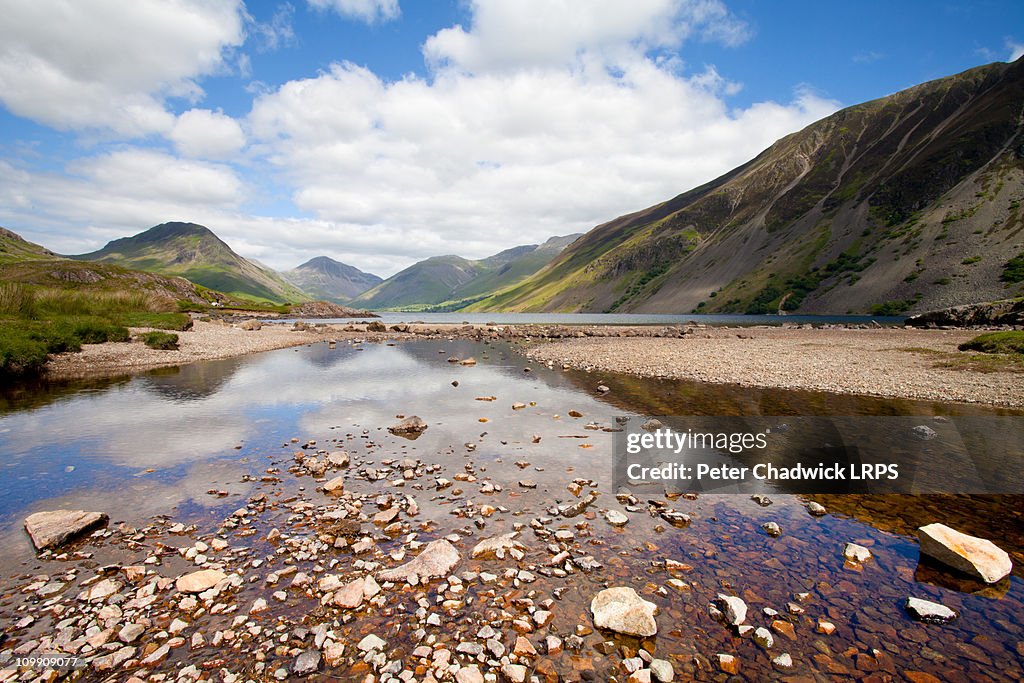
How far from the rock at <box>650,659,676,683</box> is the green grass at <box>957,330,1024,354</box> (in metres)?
44.0

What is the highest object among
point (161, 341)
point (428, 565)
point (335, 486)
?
point (161, 341)

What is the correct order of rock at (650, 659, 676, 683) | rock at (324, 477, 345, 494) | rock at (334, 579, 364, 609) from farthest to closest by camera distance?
rock at (324, 477, 345, 494)
rock at (334, 579, 364, 609)
rock at (650, 659, 676, 683)

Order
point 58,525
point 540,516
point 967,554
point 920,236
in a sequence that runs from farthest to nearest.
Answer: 1. point 920,236
2. point 540,516
3. point 58,525
4. point 967,554

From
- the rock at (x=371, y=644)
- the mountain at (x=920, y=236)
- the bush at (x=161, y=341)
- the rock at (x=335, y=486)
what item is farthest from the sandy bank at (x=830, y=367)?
the mountain at (x=920, y=236)

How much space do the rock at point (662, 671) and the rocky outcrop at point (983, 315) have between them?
8556cm

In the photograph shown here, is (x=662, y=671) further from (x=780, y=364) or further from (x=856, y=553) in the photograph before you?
(x=780, y=364)

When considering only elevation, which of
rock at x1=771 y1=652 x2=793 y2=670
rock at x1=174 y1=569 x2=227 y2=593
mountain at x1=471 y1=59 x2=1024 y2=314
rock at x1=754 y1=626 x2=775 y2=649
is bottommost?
rock at x1=754 y1=626 x2=775 y2=649

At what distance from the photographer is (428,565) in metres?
8.36

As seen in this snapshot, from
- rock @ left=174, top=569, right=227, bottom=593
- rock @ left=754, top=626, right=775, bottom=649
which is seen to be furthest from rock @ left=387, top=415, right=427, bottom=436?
rock @ left=754, top=626, right=775, bottom=649

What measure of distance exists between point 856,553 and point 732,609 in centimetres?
388

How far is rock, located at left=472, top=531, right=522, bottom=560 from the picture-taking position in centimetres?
895

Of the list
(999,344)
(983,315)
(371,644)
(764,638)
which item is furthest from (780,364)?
(983,315)

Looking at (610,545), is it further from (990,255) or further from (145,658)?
(990,255)

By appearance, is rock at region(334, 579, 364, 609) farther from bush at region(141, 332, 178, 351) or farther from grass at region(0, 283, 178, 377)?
bush at region(141, 332, 178, 351)
